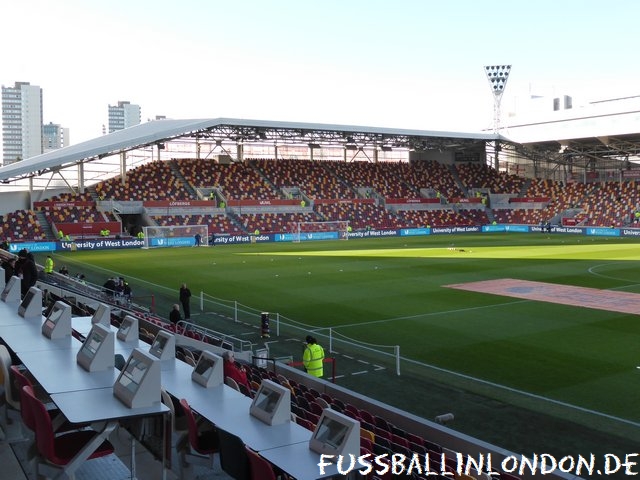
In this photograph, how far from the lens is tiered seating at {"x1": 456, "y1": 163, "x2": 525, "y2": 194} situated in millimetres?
87375

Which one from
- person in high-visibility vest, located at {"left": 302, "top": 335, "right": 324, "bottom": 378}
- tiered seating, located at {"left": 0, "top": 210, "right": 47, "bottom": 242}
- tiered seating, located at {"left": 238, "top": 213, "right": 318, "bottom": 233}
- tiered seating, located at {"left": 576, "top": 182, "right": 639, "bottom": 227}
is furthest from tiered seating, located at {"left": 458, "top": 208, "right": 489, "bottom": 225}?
person in high-visibility vest, located at {"left": 302, "top": 335, "right": 324, "bottom": 378}

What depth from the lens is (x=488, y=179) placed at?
291 ft

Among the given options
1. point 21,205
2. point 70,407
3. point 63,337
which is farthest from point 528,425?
point 21,205

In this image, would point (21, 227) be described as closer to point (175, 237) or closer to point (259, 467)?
point (175, 237)

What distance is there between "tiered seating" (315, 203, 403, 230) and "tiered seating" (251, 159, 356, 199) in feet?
5.96

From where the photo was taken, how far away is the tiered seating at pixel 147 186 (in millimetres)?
64188

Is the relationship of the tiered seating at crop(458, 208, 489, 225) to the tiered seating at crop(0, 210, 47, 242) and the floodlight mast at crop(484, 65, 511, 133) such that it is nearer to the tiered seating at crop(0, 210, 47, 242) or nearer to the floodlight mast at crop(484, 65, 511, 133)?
the floodlight mast at crop(484, 65, 511, 133)

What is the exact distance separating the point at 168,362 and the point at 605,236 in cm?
6906

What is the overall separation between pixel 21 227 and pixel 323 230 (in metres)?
29.7

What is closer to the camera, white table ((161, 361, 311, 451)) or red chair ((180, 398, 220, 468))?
white table ((161, 361, 311, 451))

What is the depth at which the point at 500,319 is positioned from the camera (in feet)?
77.9

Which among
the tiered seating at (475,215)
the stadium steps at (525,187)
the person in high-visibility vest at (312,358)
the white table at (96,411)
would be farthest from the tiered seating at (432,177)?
the white table at (96,411)

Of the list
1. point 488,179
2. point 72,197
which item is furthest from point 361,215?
point 72,197

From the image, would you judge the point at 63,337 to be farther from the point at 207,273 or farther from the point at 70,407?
the point at 207,273
